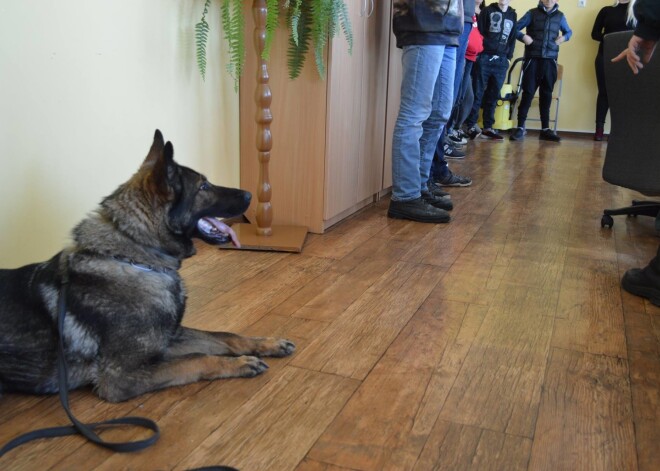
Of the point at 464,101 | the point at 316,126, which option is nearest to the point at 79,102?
the point at 316,126

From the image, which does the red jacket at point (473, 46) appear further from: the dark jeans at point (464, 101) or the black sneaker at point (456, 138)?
the black sneaker at point (456, 138)

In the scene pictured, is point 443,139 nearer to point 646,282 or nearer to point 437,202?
point 437,202

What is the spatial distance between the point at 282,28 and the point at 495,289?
1537mm

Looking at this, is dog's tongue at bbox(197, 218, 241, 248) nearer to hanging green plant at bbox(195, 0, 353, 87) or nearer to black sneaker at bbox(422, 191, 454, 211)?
hanging green plant at bbox(195, 0, 353, 87)

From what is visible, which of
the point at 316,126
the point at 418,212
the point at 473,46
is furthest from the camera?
the point at 473,46

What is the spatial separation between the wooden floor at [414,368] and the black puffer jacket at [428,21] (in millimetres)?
1003

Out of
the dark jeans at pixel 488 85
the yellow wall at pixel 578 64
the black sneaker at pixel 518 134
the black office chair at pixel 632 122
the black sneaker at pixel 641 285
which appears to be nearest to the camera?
the black sneaker at pixel 641 285

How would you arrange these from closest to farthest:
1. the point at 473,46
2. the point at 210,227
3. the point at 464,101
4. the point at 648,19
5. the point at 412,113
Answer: the point at 210,227, the point at 648,19, the point at 412,113, the point at 473,46, the point at 464,101

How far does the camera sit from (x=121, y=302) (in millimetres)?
1519

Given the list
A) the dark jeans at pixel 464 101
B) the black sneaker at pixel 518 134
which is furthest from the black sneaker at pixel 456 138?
the black sneaker at pixel 518 134

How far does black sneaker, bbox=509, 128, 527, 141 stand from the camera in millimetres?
8148

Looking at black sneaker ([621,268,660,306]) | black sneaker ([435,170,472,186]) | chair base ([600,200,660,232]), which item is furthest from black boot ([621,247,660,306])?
black sneaker ([435,170,472,186])

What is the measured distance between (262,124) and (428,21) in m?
1.01

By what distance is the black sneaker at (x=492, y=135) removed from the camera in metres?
8.04
